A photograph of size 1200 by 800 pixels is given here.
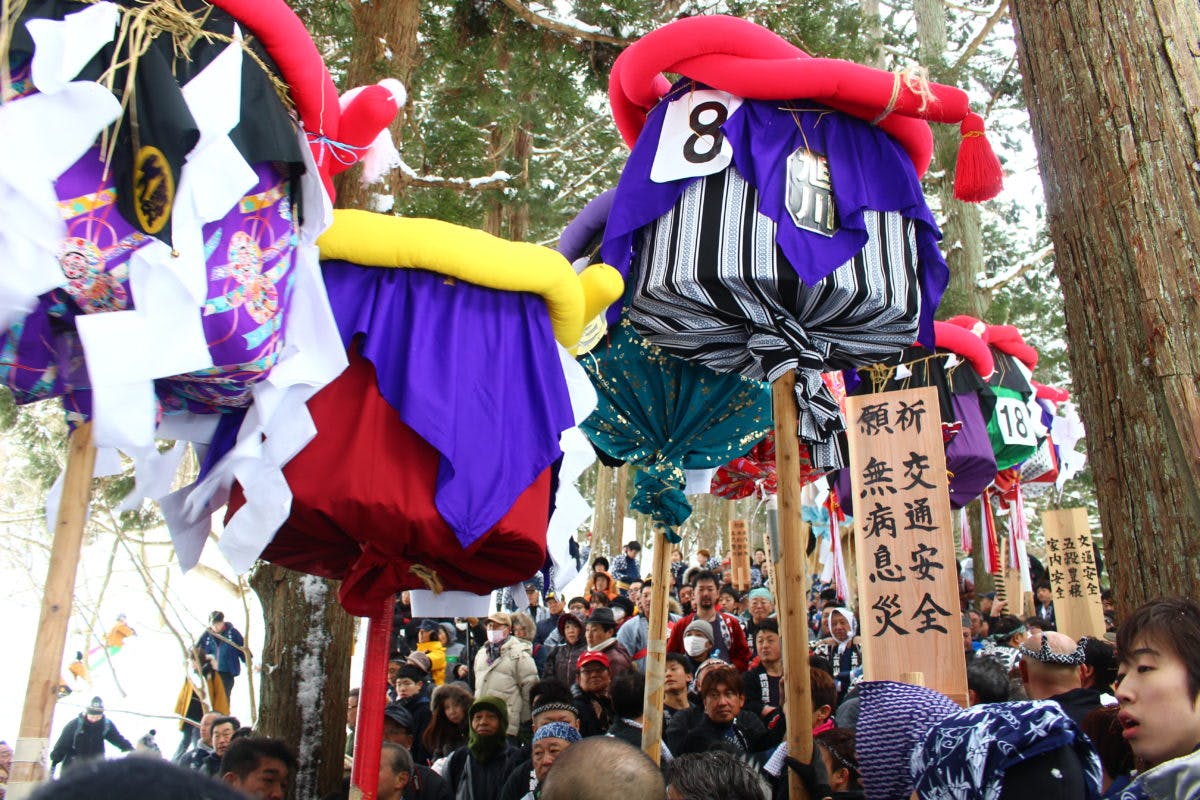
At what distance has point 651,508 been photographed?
395cm

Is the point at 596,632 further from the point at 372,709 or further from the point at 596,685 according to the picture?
the point at 372,709

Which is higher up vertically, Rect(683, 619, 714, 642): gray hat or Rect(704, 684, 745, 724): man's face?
Rect(683, 619, 714, 642): gray hat

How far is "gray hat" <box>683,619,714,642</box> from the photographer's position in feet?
21.2

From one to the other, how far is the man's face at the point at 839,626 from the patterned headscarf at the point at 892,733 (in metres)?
4.57

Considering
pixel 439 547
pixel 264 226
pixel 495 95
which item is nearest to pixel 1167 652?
pixel 439 547

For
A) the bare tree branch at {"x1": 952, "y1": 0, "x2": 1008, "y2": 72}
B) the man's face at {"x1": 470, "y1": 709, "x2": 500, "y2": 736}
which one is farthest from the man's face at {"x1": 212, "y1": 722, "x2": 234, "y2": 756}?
the bare tree branch at {"x1": 952, "y1": 0, "x2": 1008, "y2": 72}

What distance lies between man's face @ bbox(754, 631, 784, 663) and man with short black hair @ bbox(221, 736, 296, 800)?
299cm

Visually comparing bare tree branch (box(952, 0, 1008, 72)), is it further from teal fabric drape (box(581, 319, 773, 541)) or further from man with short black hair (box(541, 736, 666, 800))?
man with short black hair (box(541, 736, 666, 800))

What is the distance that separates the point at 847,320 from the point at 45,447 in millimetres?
9485

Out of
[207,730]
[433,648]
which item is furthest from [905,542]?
[433,648]

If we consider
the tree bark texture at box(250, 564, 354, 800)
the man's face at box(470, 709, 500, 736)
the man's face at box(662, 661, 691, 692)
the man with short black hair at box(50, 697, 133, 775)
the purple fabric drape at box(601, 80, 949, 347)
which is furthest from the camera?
the man with short black hair at box(50, 697, 133, 775)

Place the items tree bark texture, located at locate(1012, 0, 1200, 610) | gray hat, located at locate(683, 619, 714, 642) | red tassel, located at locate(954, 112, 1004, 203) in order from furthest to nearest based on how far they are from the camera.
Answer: gray hat, located at locate(683, 619, 714, 642) → red tassel, located at locate(954, 112, 1004, 203) → tree bark texture, located at locate(1012, 0, 1200, 610)

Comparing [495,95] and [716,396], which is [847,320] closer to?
[716,396]

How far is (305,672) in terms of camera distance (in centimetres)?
418
